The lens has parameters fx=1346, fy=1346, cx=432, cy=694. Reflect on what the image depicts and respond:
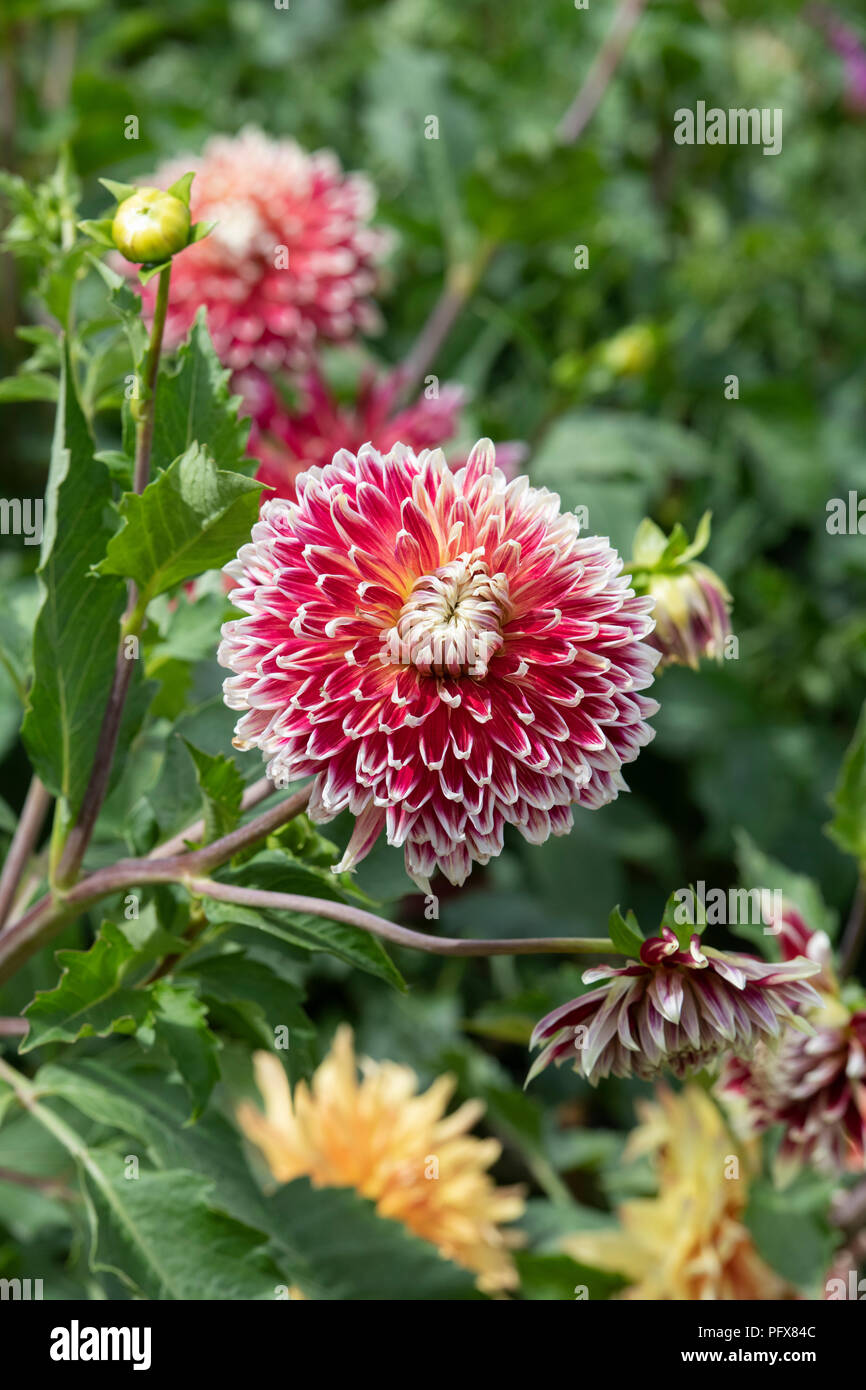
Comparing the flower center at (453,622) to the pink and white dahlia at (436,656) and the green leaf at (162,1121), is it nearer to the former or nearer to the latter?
the pink and white dahlia at (436,656)

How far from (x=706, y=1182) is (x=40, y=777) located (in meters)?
0.58

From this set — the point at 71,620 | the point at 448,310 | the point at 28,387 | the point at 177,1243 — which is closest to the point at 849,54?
the point at 448,310

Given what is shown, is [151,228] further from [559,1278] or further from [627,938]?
[559,1278]

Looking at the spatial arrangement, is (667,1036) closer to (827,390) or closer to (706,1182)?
(706,1182)

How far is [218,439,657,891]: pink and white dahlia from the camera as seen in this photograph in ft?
1.50

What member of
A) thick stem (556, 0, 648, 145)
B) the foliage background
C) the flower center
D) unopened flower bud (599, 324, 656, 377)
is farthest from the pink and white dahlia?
thick stem (556, 0, 648, 145)

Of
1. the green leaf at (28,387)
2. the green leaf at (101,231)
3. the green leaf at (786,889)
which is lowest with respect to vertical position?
the green leaf at (786,889)

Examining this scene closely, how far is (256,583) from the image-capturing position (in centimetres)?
48

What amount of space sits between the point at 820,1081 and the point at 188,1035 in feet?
1.18

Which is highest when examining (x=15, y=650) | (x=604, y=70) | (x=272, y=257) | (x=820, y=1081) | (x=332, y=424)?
(x=604, y=70)

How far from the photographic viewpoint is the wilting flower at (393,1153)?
917 mm

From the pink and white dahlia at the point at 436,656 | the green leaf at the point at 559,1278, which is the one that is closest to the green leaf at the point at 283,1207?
the green leaf at the point at 559,1278

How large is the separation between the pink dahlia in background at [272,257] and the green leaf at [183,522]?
1.53ft

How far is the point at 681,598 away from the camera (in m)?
0.55
